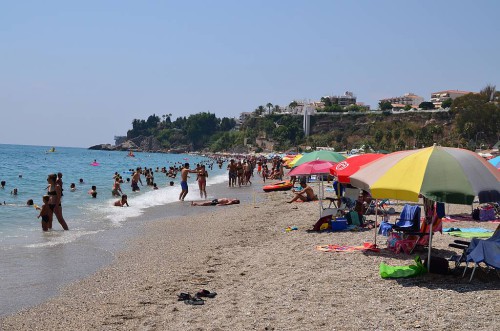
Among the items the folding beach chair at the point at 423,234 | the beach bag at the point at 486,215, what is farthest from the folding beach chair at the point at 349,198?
the folding beach chair at the point at 423,234

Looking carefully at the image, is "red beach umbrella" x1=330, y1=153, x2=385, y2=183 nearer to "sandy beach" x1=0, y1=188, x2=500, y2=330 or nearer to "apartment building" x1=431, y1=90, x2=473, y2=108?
"sandy beach" x1=0, y1=188, x2=500, y2=330

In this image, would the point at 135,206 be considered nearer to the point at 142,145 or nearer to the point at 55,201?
the point at 55,201

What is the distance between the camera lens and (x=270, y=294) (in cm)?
612

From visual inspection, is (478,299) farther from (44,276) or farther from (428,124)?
(428,124)

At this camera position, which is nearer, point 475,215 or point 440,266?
point 440,266

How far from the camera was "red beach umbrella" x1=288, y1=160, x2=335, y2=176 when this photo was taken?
1106cm

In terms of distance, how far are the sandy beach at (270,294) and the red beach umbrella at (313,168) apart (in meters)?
1.67

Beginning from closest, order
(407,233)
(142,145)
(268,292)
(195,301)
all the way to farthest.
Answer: (195,301) → (268,292) → (407,233) → (142,145)

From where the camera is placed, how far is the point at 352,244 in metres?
8.87

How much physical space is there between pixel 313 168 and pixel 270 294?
17.8 feet

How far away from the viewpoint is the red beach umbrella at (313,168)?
436 inches

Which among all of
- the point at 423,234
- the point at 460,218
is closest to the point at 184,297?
the point at 423,234

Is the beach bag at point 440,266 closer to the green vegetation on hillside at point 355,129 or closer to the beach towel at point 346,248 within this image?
the beach towel at point 346,248

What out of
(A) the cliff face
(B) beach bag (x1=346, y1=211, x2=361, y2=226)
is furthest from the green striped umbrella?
(A) the cliff face
